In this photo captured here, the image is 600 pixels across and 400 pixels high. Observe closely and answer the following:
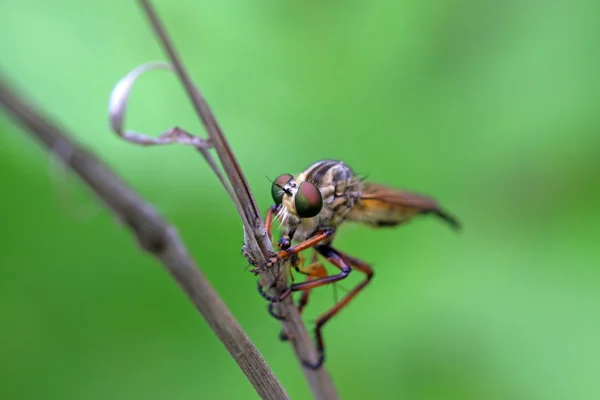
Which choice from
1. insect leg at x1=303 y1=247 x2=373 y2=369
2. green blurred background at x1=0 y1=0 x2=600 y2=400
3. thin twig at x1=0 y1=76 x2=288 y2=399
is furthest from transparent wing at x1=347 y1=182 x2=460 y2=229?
thin twig at x1=0 y1=76 x2=288 y2=399

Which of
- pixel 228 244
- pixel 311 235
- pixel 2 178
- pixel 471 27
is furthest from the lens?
pixel 471 27

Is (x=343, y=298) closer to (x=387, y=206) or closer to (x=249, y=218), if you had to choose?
(x=387, y=206)

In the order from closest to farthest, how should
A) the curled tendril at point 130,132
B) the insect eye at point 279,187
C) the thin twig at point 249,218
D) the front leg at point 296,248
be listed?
the thin twig at point 249,218 → the curled tendril at point 130,132 → the front leg at point 296,248 → the insect eye at point 279,187

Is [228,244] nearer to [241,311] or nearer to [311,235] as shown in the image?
[241,311]

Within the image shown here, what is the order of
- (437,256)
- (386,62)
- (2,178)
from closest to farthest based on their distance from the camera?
(2,178) → (437,256) → (386,62)

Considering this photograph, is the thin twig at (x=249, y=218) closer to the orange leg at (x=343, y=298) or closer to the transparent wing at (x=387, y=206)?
the orange leg at (x=343, y=298)

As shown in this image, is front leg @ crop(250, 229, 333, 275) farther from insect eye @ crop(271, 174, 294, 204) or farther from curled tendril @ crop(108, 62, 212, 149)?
A: curled tendril @ crop(108, 62, 212, 149)

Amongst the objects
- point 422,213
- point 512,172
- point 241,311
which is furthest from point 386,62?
point 241,311

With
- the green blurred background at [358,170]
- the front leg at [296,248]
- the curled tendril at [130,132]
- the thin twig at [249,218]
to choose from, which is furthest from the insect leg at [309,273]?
the curled tendril at [130,132]
